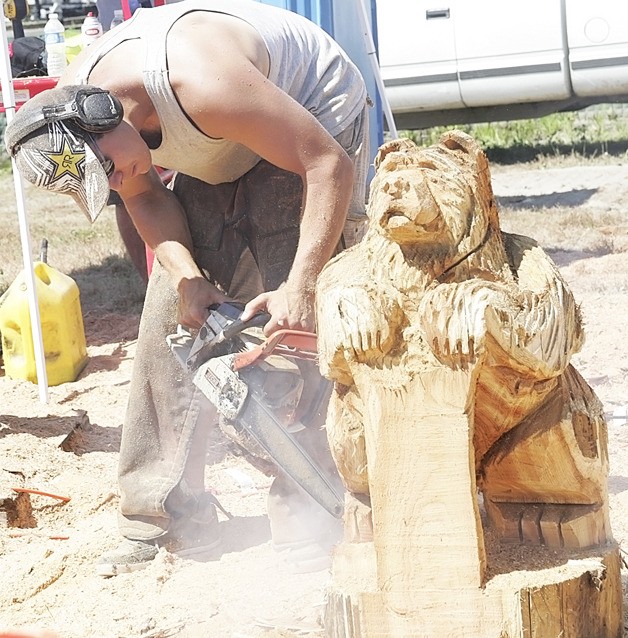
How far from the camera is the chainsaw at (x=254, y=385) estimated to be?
8.97ft

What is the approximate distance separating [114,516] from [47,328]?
207cm

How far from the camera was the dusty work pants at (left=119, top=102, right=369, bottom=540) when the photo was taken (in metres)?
3.20

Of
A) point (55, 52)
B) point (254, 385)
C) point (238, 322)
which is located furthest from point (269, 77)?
point (55, 52)

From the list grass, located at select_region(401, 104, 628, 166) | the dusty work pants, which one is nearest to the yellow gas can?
the dusty work pants

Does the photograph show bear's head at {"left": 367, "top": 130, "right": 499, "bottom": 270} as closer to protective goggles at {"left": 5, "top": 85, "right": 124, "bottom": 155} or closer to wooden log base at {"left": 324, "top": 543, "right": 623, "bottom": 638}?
wooden log base at {"left": 324, "top": 543, "right": 623, "bottom": 638}

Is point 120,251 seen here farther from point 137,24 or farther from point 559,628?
point 559,628

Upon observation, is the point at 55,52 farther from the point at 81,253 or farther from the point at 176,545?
the point at 176,545

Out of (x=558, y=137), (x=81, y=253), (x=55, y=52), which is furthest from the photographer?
(x=558, y=137)

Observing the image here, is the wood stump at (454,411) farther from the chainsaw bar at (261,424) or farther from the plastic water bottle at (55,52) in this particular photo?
the plastic water bottle at (55,52)

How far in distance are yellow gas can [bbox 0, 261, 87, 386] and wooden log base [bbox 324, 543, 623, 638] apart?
371cm

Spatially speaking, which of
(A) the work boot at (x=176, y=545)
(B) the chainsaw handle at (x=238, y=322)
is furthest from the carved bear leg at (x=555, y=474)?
(A) the work boot at (x=176, y=545)

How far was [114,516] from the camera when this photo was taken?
3758 millimetres

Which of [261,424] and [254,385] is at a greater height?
[254,385]

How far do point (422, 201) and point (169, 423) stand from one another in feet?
5.40
